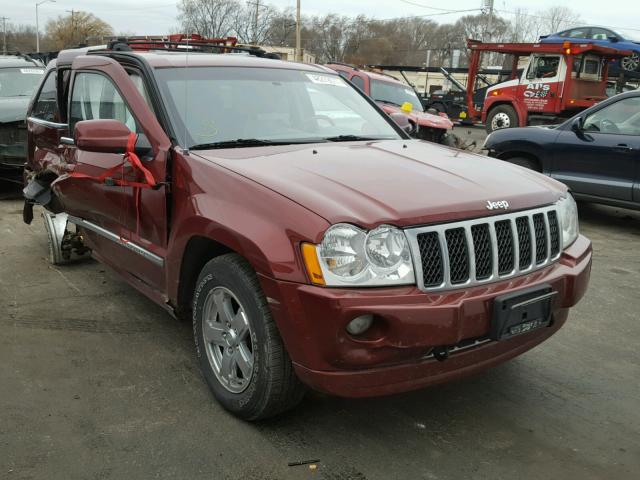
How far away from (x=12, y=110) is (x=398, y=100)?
23.7 ft

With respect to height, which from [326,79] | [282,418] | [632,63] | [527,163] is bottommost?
[282,418]

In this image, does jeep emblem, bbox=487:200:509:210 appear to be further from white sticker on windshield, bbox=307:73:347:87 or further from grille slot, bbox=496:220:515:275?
white sticker on windshield, bbox=307:73:347:87

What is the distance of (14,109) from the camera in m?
8.20

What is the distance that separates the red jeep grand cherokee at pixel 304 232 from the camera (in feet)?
8.11

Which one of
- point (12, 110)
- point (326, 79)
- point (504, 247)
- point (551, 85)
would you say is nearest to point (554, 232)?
point (504, 247)

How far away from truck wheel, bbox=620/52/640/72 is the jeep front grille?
18.1 m

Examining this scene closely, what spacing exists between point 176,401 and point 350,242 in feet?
4.66

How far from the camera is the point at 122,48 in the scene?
4.23 m

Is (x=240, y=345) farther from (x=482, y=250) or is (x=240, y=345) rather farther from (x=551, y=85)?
(x=551, y=85)

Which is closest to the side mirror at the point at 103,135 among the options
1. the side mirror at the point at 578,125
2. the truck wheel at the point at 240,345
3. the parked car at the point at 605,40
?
the truck wheel at the point at 240,345

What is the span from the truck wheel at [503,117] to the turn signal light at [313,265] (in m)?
16.3

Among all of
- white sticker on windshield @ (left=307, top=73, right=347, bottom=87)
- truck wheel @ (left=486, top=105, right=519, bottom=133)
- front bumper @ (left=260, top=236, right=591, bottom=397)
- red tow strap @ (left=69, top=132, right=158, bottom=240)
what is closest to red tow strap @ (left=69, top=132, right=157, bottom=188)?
red tow strap @ (left=69, top=132, right=158, bottom=240)

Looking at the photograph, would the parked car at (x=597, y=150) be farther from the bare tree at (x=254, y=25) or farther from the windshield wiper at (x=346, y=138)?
the bare tree at (x=254, y=25)

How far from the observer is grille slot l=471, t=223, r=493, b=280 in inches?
105
